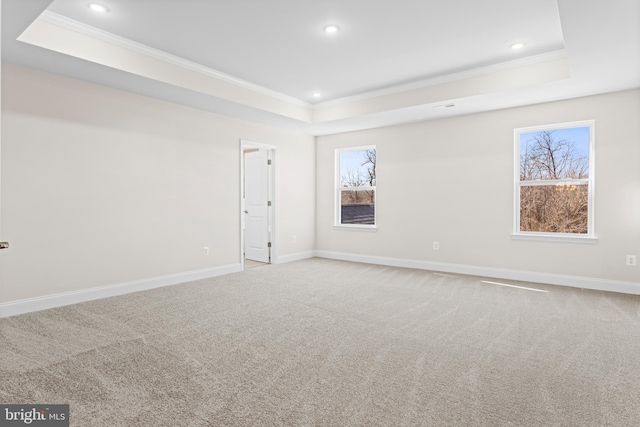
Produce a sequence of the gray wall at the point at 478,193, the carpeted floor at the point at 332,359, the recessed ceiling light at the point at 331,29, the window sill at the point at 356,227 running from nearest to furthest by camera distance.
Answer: the carpeted floor at the point at 332,359, the recessed ceiling light at the point at 331,29, the gray wall at the point at 478,193, the window sill at the point at 356,227

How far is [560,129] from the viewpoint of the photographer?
4.76 m

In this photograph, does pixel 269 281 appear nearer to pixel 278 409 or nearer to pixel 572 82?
pixel 278 409

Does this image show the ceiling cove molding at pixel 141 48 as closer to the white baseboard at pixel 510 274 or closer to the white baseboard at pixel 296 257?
the white baseboard at pixel 296 257

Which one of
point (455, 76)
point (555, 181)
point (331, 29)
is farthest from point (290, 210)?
point (555, 181)

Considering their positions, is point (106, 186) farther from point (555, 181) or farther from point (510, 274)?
point (555, 181)

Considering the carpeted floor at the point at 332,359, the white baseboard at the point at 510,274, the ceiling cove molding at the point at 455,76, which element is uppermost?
the ceiling cove molding at the point at 455,76

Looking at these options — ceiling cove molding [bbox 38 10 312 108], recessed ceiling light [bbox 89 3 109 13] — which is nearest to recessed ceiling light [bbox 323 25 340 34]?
ceiling cove molding [bbox 38 10 312 108]

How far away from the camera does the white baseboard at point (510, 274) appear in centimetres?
434

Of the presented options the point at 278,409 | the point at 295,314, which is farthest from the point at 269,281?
the point at 278,409

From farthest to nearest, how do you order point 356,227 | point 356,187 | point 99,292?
point 356,187 → point 356,227 → point 99,292

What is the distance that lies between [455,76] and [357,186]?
268 centimetres

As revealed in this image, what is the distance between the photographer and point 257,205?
661 centimetres

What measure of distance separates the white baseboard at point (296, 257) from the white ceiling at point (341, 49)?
8.51 ft

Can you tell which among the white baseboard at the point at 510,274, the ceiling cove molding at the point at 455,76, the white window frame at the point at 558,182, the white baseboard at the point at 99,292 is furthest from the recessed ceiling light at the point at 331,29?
the white baseboard at the point at 510,274
